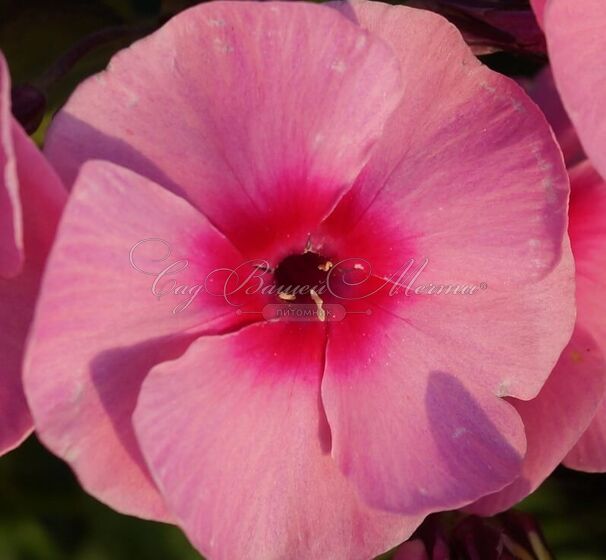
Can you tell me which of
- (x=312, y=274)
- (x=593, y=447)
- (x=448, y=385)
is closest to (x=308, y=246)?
(x=312, y=274)

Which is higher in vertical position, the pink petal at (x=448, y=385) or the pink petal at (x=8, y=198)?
the pink petal at (x=8, y=198)

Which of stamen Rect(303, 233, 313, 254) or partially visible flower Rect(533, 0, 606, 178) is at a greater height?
partially visible flower Rect(533, 0, 606, 178)

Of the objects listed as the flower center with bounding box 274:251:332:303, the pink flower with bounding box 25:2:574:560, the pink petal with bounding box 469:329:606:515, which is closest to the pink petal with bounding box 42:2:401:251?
the pink flower with bounding box 25:2:574:560

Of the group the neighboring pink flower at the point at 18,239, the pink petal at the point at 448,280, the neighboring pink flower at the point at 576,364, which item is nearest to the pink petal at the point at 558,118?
the neighboring pink flower at the point at 576,364

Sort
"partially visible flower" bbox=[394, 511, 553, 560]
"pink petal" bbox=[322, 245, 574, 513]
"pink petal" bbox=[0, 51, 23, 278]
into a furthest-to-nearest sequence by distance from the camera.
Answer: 1. "partially visible flower" bbox=[394, 511, 553, 560]
2. "pink petal" bbox=[322, 245, 574, 513]
3. "pink petal" bbox=[0, 51, 23, 278]

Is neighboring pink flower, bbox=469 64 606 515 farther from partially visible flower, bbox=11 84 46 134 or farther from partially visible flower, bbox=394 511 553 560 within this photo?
partially visible flower, bbox=11 84 46 134

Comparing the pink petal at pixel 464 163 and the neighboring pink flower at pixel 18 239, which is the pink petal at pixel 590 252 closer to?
the pink petal at pixel 464 163
